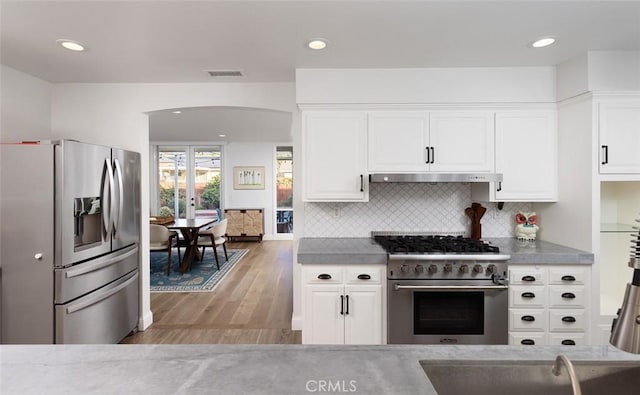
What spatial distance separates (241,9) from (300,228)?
1.94 metres

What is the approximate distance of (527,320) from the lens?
8.30 feet

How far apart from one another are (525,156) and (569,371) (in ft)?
8.24

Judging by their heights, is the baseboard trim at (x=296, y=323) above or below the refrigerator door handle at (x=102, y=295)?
below

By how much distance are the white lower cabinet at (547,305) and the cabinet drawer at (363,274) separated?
984 mm

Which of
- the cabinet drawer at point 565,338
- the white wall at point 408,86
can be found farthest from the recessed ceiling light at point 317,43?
the cabinet drawer at point 565,338

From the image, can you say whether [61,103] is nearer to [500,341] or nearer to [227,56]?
[227,56]

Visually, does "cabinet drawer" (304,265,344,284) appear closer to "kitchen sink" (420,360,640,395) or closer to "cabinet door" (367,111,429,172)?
"cabinet door" (367,111,429,172)

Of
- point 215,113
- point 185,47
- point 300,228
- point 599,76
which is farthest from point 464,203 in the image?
point 215,113

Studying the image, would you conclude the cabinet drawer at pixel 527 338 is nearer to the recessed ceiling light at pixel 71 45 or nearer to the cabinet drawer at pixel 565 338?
the cabinet drawer at pixel 565 338

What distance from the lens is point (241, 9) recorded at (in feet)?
6.33

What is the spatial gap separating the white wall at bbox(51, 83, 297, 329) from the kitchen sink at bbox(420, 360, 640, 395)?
2.71 meters

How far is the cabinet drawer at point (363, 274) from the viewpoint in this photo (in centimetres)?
257

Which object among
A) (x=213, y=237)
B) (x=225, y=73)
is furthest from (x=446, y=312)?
(x=213, y=237)

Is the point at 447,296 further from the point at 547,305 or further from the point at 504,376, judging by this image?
the point at 504,376
